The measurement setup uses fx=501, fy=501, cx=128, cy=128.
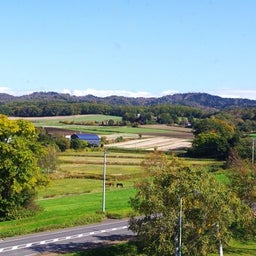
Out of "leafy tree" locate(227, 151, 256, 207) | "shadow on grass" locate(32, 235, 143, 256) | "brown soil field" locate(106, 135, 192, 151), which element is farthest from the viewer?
"brown soil field" locate(106, 135, 192, 151)

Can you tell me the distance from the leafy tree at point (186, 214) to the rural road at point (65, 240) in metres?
6.82

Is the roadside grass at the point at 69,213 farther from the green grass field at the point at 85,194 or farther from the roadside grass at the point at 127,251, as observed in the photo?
the roadside grass at the point at 127,251

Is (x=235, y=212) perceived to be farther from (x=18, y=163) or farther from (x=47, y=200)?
(x=47, y=200)

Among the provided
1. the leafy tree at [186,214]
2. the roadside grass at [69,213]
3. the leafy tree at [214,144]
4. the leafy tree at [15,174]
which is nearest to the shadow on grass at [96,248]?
the leafy tree at [186,214]

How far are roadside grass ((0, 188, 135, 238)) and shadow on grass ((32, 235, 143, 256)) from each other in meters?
5.67

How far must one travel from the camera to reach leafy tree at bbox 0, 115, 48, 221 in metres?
51.0

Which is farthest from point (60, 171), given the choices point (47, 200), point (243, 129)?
point (243, 129)

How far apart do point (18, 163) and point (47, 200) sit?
1383cm

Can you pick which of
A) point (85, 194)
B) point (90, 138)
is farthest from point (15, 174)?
point (90, 138)

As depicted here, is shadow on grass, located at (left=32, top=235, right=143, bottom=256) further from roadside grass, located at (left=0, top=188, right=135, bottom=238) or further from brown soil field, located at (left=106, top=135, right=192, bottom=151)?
brown soil field, located at (left=106, top=135, right=192, bottom=151)

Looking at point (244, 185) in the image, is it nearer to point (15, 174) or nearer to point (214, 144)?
point (15, 174)

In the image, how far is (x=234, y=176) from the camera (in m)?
48.4

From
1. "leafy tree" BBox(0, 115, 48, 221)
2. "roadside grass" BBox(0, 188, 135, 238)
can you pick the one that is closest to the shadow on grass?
"roadside grass" BBox(0, 188, 135, 238)

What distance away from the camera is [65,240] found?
42.4 meters
